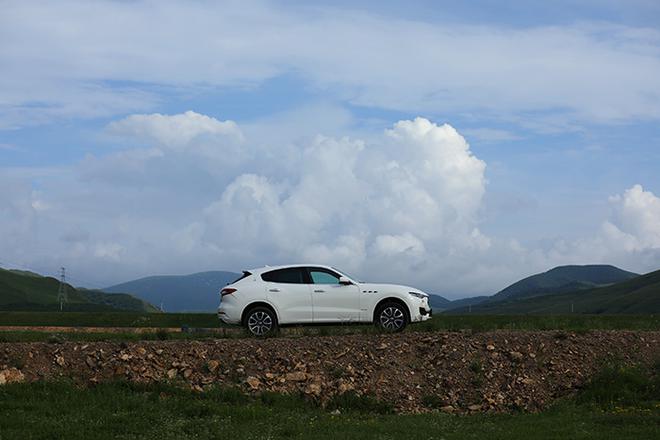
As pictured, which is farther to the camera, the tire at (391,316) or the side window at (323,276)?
the side window at (323,276)

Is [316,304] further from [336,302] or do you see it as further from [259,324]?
[259,324]

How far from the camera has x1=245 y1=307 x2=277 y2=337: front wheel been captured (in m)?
22.5

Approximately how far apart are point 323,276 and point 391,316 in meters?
2.11

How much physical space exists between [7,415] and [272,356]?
6306 mm

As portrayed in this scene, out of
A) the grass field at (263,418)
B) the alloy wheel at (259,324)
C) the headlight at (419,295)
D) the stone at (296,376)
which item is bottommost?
the grass field at (263,418)

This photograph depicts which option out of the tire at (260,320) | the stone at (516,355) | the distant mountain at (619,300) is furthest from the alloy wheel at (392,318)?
the distant mountain at (619,300)

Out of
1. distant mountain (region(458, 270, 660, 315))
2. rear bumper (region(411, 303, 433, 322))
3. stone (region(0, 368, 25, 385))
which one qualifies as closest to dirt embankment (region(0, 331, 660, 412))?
stone (region(0, 368, 25, 385))

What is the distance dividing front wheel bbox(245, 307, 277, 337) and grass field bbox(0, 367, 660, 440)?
15.5ft

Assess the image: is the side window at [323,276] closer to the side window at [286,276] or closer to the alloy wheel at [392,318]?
the side window at [286,276]

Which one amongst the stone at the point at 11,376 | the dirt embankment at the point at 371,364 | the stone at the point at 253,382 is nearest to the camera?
the stone at the point at 11,376

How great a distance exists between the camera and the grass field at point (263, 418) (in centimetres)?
1445

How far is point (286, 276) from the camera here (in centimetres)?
2280

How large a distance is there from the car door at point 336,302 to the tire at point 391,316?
0.59 meters

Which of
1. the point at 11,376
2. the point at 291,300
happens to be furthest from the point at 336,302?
the point at 11,376
